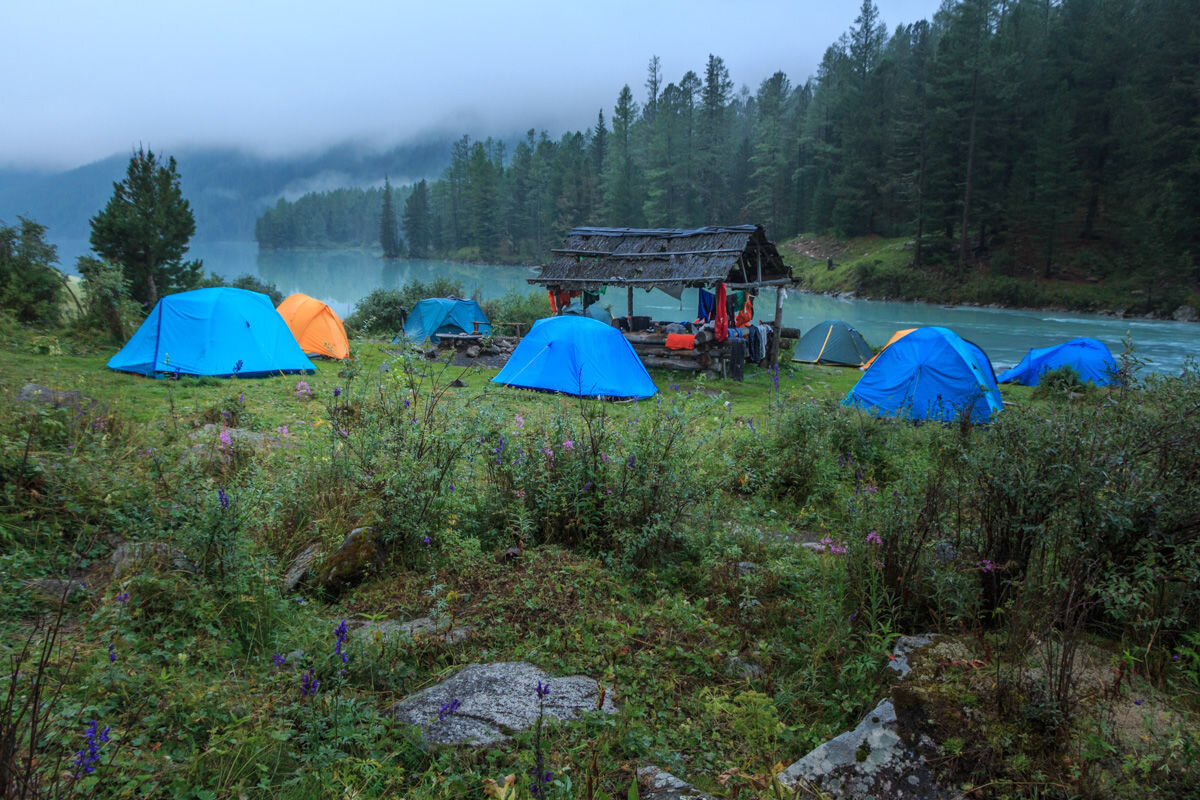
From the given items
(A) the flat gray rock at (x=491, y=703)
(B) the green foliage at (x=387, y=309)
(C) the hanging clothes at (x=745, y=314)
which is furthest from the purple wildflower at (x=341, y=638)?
(B) the green foliage at (x=387, y=309)

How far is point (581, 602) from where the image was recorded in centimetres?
359

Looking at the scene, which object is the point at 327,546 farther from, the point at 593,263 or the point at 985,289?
the point at 985,289

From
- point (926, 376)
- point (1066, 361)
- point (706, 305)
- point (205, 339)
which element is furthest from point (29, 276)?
point (1066, 361)

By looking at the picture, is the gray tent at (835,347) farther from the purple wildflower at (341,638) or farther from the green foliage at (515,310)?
the purple wildflower at (341,638)

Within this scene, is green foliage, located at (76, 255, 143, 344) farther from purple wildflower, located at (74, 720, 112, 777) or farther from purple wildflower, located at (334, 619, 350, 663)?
purple wildflower, located at (74, 720, 112, 777)

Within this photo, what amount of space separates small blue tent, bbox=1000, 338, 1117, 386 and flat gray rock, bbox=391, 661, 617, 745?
51.4ft

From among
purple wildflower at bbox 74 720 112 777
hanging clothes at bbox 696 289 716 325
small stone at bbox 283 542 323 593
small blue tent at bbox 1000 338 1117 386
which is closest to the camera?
purple wildflower at bbox 74 720 112 777

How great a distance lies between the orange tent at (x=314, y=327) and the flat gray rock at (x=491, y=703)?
14.0m

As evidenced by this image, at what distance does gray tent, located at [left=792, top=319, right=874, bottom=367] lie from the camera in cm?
1928

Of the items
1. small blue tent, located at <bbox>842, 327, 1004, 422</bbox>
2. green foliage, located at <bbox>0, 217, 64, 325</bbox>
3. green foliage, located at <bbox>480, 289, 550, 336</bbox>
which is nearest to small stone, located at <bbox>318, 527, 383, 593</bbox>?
small blue tent, located at <bbox>842, 327, 1004, 422</bbox>

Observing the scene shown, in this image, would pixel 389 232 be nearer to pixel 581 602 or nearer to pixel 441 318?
pixel 441 318

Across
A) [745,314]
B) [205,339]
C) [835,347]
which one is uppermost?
[745,314]

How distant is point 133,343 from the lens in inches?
480

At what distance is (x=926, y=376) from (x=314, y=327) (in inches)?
525
